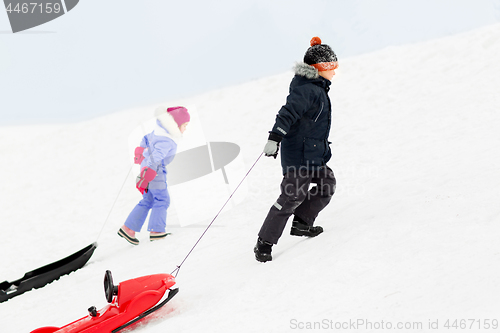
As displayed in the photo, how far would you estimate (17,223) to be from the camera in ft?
27.0

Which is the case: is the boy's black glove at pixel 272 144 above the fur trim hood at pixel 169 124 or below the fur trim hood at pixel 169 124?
below

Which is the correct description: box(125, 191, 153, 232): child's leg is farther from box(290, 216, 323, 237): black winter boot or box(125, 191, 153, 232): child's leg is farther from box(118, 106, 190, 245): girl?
box(290, 216, 323, 237): black winter boot

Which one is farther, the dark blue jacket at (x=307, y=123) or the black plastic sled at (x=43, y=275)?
the black plastic sled at (x=43, y=275)

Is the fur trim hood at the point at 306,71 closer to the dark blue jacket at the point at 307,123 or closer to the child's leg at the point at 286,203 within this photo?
the dark blue jacket at the point at 307,123

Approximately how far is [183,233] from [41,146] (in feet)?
28.0

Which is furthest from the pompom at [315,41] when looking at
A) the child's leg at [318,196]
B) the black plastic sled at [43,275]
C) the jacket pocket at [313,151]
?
the black plastic sled at [43,275]

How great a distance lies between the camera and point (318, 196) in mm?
4152

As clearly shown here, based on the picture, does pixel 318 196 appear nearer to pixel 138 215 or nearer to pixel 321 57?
pixel 321 57

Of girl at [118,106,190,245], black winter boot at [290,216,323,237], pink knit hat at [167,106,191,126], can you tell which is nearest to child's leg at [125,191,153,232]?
girl at [118,106,190,245]

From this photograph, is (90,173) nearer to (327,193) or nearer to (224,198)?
(224,198)

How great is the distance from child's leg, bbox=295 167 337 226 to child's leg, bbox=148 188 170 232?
2417 millimetres

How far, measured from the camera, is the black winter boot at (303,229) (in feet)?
13.6

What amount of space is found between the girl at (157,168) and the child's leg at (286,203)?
2404mm

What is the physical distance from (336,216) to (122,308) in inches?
91.3
